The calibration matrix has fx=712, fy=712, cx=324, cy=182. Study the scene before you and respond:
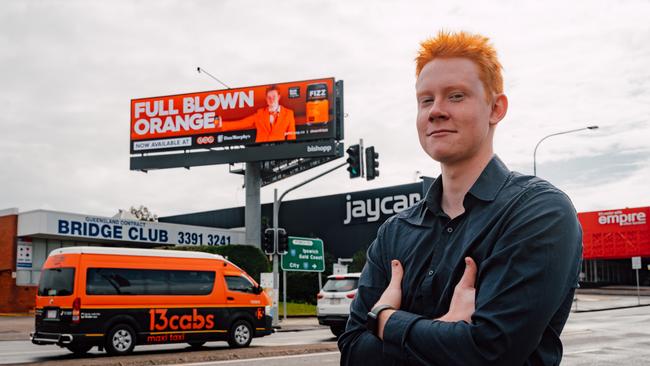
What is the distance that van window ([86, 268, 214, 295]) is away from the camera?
16062 mm

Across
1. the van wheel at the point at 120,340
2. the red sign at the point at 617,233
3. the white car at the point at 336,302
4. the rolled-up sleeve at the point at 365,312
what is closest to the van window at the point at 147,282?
the van wheel at the point at 120,340

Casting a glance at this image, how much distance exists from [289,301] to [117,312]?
26.5 metres

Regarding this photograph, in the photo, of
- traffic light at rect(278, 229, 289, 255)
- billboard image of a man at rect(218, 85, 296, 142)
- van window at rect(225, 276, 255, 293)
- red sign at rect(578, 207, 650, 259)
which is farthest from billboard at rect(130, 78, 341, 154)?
red sign at rect(578, 207, 650, 259)

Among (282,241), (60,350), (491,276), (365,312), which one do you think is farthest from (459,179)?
(282,241)

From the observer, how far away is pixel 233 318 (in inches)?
696

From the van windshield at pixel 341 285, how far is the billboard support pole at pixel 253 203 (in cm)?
2180

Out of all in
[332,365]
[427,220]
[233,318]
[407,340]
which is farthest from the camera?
[233,318]

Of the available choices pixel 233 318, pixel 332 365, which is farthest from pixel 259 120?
pixel 332 365

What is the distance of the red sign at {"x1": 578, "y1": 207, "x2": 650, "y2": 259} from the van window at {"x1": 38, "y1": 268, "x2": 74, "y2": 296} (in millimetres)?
49687

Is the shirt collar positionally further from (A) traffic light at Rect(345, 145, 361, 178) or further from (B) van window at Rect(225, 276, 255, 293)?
(A) traffic light at Rect(345, 145, 361, 178)

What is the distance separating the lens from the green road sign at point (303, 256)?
27.4 m

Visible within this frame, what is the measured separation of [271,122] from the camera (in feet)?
135

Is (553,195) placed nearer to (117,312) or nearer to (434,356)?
(434,356)

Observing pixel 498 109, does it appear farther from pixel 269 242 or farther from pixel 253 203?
pixel 253 203
